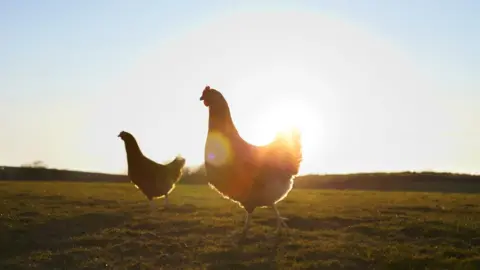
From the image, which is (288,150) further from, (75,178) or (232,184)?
(75,178)

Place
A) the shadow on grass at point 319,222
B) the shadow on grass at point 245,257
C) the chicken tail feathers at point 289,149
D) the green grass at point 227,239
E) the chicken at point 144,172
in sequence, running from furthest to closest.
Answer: the chicken at point 144,172, the shadow on grass at point 319,222, the chicken tail feathers at point 289,149, the green grass at point 227,239, the shadow on grass at point 245,257

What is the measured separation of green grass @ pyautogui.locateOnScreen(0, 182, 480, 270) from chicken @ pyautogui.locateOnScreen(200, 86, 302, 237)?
4.34 ft

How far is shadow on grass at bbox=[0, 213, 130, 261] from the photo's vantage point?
13.5 meters

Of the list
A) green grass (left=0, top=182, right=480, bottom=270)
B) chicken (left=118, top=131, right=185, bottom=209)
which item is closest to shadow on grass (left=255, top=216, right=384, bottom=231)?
green grass (left=0, top=182, right=480, bottom=270)

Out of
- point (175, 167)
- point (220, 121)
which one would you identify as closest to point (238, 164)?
point (220, 121)

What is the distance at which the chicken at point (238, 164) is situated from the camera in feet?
44.4

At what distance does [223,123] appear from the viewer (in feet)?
46.1

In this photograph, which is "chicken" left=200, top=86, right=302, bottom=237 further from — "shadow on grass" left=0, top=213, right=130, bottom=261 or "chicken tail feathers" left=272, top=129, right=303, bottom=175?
"shadow on grass" left=0, top=213, right=130, bottom=261

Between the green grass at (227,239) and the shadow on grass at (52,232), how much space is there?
0.09 ft

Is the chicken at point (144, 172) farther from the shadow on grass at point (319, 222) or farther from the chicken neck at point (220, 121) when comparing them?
the chicken neck at point (220, 121)

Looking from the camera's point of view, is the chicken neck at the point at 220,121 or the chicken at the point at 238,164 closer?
the chicken at the point at 238,164

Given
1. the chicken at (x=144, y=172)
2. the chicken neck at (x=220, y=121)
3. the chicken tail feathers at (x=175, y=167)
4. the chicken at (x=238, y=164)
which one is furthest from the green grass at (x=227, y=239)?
the chicken neck at (x=220, y=121)

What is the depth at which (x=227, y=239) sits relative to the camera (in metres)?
14.3

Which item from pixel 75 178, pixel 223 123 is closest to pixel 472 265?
pixel 223 123
